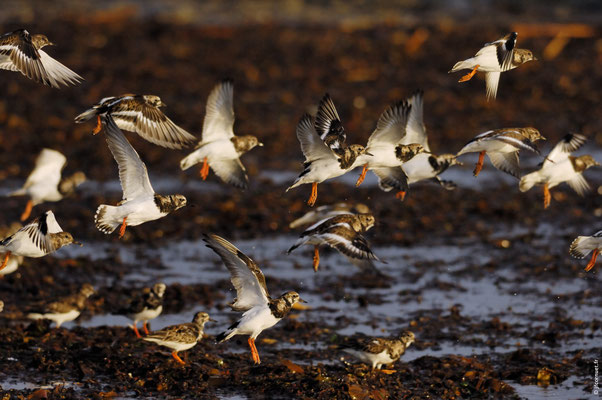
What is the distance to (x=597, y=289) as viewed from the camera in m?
14.8

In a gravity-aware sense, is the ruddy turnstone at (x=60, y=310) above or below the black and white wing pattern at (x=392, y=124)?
below

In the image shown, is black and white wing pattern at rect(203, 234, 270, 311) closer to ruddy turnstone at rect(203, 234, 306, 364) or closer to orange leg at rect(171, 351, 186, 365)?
ruddy turnstone at rect(203, 234, 306, 364)

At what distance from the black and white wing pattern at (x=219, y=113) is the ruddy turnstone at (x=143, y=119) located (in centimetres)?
A: 61

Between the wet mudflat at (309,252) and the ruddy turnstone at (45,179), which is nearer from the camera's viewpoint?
the wet mudflat at (309,252)

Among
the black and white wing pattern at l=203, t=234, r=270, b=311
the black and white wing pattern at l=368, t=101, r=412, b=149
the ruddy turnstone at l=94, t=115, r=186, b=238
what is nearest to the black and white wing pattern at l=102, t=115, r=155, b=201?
the ruddy turnstone at l=94, t=115, r=186, b=238

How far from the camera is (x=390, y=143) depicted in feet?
37.9

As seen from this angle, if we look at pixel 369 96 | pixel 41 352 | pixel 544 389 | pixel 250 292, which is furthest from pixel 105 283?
pixel 369 96

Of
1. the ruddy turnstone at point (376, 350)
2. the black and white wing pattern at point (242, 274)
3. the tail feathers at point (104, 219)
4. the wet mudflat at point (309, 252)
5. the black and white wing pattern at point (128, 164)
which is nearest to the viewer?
the black and white wing pattern at point (242, 274)

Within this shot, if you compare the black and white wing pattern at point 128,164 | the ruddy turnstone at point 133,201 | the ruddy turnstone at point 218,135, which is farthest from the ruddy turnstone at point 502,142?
the black and white wing pattern at point 128,164

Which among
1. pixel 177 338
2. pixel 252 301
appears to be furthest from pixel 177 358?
pixel 252 301

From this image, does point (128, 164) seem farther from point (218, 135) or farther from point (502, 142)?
point (502, 142)

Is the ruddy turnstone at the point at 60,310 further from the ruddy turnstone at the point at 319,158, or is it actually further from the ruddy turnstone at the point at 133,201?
the ruddy turnstone at the point at 319,158

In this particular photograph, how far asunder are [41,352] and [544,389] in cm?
568

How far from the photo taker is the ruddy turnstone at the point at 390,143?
11.3 meters
